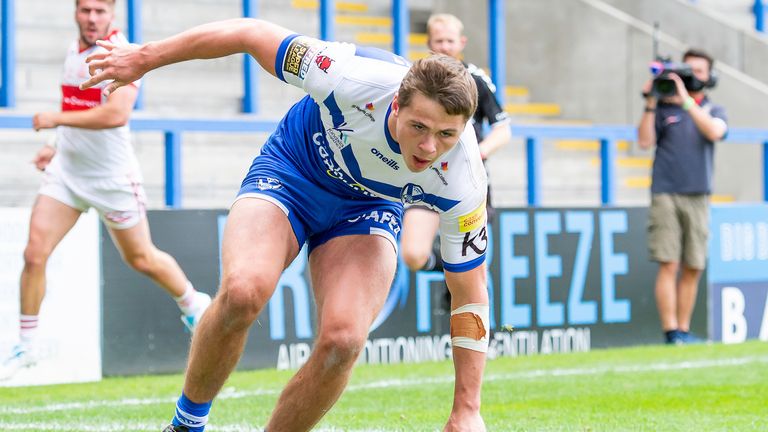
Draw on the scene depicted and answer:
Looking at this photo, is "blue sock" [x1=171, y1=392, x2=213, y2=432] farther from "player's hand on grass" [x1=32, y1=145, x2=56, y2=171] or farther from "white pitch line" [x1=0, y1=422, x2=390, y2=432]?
"player's hand on grass" [x1=32, y1=145, x2=56, y2=171]

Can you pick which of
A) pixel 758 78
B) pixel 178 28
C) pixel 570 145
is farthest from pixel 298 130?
pixel 758 78

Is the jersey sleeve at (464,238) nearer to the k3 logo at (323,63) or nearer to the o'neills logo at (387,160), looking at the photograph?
the o'neills logo at (387,160)

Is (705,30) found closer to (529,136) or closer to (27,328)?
(529,136)

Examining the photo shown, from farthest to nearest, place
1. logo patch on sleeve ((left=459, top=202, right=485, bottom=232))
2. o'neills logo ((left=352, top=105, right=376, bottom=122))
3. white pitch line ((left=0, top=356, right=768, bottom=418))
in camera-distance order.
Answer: white pitch line ((left=0, top=356, right=768, bottom=418)) → o'neills logo ((left=352, top=105, right=376, bottom=122)) → logo patch on sleeve ((left=459, top=202, right=485, bottom=232))

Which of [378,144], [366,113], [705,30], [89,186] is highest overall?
[705,30]

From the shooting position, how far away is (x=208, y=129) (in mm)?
10000

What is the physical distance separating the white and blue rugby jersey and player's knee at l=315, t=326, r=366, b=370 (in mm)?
461

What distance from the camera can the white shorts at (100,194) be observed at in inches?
334

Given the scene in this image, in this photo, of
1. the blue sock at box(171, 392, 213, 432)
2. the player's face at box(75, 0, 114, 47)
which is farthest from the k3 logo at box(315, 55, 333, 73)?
the player's face at box(75, 0, 114, 47)

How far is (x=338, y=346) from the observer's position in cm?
491

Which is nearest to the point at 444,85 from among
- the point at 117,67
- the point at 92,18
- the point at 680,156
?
the point at 117,67

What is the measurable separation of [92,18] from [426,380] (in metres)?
3.17

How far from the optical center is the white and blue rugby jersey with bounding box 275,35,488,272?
15.8 feet

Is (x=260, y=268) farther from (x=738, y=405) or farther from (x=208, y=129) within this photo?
(x=208, y=129)
